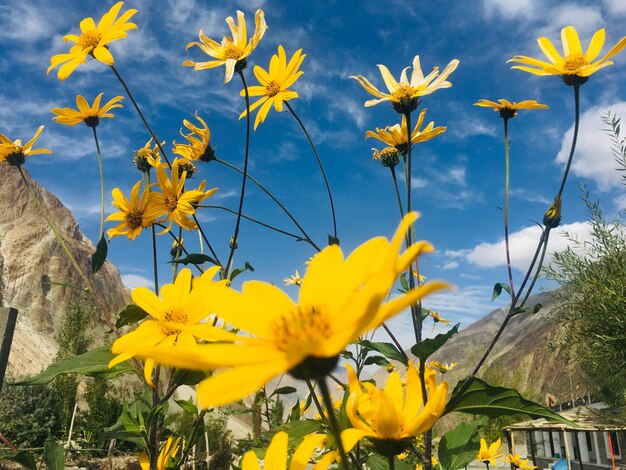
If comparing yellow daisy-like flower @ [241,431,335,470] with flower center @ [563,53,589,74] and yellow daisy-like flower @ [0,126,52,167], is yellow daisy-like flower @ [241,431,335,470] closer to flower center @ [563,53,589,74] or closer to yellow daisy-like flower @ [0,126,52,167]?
flower center @ [563,53,589,74]

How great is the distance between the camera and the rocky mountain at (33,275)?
2967cm

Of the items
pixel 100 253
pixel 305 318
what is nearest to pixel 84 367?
pixel 100 253

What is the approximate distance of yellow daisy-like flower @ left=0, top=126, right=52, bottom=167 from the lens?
5.79 ft

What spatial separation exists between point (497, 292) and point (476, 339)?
2537 inches

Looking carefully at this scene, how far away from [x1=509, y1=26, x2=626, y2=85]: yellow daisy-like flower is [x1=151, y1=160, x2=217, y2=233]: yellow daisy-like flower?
3.37 feet

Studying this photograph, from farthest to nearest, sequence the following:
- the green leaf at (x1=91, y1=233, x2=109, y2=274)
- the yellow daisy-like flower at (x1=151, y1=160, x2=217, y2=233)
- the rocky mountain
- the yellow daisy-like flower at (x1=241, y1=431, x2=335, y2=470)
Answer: the rocky mountain, the yellow daisy-like flower at (x1=151, y1=160, x2=217, y2=233), the green leaf at (x1=91, y1=233, x2=109, y2=274), the yellow daisy-like flower at (x1=241, y1=431, x2=335, y2=470)

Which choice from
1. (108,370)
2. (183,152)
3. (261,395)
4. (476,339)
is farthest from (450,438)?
(476,339)

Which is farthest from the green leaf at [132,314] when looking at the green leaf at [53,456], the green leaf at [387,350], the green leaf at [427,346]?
the green leaf at [427,346]

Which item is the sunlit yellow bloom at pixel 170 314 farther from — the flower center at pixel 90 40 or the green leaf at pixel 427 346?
the flower center at pixel 90 40

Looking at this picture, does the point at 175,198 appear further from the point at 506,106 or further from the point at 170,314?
the point at 506,106

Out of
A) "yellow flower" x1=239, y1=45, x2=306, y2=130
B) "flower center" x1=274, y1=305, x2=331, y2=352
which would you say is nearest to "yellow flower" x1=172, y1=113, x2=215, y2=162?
"yellow flower" x1=239, y1=45, x2=306, y2=130

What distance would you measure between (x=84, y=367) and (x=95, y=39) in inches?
44.2

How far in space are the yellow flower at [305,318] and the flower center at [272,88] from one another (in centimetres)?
132

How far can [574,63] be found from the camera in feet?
4.16
